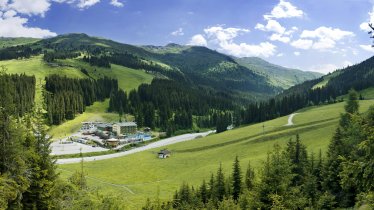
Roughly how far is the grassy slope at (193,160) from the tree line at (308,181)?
91.0ft

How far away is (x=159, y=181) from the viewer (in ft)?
372

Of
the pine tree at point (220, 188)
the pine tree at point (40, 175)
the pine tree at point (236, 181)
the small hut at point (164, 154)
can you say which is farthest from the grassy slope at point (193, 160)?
the pine tree at point (40, 175)

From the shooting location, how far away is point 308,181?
58.7 meters

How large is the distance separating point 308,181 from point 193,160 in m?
74.4

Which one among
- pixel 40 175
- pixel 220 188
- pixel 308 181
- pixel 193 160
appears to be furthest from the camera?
pixel 193 160

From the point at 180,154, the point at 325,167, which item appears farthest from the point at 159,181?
the point at 325,167

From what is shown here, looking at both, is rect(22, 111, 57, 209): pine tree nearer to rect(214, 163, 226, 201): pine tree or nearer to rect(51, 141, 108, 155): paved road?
rect(214, 163, 226, 201): pine tree

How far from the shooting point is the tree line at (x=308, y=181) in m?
16.8

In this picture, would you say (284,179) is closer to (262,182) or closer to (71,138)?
(262,182)

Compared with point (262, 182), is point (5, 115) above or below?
above

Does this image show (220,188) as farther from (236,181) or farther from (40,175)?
(40,175)

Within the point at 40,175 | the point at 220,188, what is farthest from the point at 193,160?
the point at 40,175

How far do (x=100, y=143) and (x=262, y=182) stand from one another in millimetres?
163678

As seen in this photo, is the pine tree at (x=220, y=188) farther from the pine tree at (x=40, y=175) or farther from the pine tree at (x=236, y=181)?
the pine tree at (x=40, y=175)
